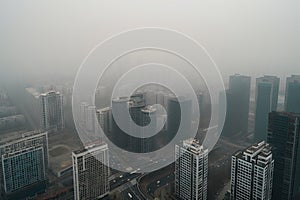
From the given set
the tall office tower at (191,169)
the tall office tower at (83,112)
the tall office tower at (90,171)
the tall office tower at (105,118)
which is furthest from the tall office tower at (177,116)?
the tall office tower at (83,112)

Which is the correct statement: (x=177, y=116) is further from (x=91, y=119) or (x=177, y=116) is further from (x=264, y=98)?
(x=264, y=98)

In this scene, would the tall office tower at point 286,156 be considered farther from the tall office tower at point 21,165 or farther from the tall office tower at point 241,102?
the tall office tower at point 21,165

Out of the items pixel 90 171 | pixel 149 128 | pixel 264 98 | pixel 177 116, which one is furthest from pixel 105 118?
pixel 264 98

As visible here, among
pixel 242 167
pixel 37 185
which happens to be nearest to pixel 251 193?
pixel 242 167

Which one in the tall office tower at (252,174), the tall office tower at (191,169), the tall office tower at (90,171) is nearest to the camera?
the tall office tower at (252,174)

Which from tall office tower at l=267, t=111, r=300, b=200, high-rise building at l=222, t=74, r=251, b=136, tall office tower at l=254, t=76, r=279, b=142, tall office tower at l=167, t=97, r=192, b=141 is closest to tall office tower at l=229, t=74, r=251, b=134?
high-rise building at l=222, t=74, r=251, b=136
